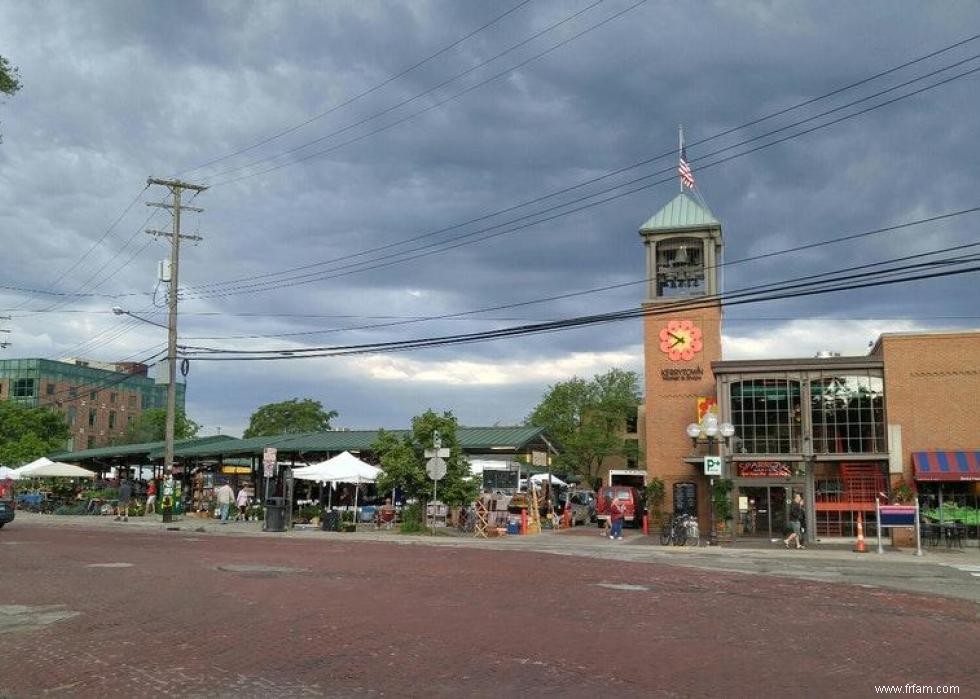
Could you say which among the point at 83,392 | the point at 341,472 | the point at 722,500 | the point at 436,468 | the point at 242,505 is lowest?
the point at 242,505

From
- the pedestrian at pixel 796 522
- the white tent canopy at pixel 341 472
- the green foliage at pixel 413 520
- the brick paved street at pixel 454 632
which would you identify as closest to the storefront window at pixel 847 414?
the pedestrian at pixel 796 522

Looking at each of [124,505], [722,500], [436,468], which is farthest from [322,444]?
[722,500]

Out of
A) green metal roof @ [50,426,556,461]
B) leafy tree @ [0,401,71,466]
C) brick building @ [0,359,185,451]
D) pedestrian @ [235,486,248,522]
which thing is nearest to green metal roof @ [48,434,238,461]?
green metal roof @ [50,426,556,461]

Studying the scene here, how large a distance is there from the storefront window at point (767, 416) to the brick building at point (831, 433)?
37mm

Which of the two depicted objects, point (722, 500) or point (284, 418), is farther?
point (284, 418)

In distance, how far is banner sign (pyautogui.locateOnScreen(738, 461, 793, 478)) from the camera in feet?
105

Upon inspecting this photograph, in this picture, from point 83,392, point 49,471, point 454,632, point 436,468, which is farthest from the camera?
point 83,392

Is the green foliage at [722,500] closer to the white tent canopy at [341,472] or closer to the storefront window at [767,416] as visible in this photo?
the storefront window at [767,416]

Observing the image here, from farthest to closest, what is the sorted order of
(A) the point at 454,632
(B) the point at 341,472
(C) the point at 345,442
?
(C) the point at 345,442
(B) the point at 341,472
(A) the point at 454,632

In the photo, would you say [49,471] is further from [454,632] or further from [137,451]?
[454,632]

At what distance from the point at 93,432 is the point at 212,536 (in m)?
107

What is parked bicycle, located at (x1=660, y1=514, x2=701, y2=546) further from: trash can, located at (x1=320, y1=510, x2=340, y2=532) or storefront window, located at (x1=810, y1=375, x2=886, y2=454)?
trash can, located at (x1=320, y1=510, x2=340, y2=532)

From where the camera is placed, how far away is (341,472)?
34969 millimetres

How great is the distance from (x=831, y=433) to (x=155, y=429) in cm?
10422
